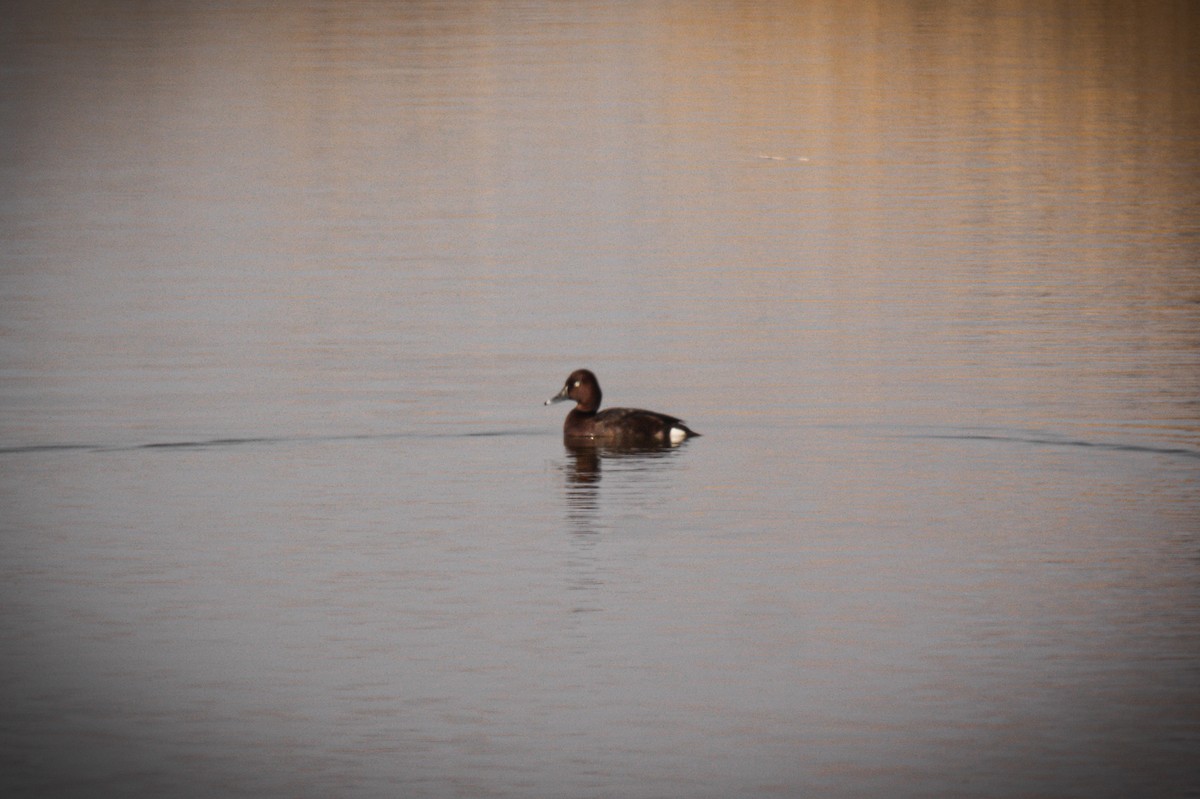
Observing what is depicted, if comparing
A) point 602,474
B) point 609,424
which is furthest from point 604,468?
point 609,424

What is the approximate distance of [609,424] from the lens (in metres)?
18.8

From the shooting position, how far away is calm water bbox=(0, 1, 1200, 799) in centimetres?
1121

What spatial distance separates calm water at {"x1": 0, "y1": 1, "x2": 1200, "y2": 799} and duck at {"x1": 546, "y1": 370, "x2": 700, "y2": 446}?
0.28 metres

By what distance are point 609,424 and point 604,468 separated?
3.15 ft

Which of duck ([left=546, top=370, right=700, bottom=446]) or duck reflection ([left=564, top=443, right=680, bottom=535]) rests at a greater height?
duck ([left=546, top=370, right=700, bottom=446])

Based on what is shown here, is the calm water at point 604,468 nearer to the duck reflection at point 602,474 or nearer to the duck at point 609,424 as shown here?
the duck reflection at point 602,474

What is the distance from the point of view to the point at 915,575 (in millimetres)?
14133

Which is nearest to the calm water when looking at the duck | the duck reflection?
the duck reflection

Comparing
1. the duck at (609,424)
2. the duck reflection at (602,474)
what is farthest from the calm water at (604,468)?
the duck at (609,424)

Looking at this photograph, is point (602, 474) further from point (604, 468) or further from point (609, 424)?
point (609, 424)

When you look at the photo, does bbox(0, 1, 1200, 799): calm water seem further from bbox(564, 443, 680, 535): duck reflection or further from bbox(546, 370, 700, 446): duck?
bbox(546, 370, 700, 446): duck

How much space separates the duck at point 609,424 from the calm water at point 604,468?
28 centimetres

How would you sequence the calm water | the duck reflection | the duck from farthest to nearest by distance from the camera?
the duck < the duck reflection < the calm water

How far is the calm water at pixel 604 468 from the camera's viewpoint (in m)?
11.2
